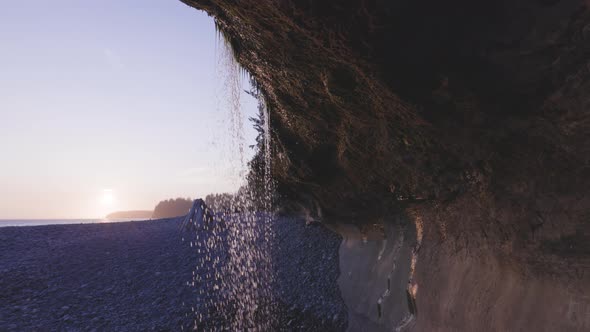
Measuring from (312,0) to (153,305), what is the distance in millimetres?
10791

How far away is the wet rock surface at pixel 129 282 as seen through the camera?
34.4 feet

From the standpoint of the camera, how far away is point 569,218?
3.39 m

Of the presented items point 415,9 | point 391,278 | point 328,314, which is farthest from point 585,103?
point 328,314

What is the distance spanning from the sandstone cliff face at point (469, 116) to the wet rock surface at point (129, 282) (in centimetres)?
607

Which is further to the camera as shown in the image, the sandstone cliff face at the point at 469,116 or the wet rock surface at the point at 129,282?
the wet rock surface at the point at 129,282

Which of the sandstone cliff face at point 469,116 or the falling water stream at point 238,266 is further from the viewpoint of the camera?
the falling water stream at point 238,266

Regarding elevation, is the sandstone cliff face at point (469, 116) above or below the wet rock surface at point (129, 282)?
above

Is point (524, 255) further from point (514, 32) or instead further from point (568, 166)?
point (514, 32)

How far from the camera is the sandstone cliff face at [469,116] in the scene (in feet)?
10.1

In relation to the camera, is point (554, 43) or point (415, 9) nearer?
point (554, 43)

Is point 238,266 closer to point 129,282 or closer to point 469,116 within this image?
point 129,282

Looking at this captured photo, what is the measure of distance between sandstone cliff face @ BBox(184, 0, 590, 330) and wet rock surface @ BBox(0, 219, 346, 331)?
19.9 ft

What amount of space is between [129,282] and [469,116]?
43.6 ft

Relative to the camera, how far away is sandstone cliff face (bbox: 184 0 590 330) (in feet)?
10.1
